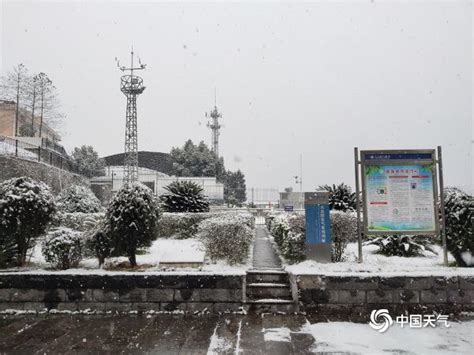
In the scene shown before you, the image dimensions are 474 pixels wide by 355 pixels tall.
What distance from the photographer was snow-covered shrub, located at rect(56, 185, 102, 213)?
41.7 feet

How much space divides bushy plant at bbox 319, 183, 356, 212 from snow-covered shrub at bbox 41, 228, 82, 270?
8.32 metres

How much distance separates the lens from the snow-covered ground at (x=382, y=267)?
542 centimetres

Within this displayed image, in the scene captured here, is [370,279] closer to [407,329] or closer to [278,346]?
[407,329]

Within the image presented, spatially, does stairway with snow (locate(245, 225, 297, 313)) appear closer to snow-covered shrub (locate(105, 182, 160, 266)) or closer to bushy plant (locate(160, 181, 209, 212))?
snow-covered shrub (locate(105, 182, 160, 266))

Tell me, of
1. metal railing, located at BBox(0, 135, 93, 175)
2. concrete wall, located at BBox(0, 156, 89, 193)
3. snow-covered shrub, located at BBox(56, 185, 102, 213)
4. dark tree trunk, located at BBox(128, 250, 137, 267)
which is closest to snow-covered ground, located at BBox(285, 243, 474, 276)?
dark tree trunk, located at BBox(128, 250, 137, 267)

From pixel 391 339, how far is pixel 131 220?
181 inches

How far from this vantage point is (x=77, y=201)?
42.5 feet

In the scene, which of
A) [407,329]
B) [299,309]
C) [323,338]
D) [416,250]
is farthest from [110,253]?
[416,250]

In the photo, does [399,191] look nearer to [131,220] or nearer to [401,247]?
[401,247]

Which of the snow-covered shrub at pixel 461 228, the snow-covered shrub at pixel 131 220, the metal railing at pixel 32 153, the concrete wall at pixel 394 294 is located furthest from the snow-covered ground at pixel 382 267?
the metal railing at pixel 32 153

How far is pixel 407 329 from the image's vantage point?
4.61 metres

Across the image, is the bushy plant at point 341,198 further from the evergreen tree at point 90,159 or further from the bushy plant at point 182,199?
the evergreen tree at point 90,159

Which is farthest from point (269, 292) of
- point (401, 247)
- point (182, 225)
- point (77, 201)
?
point (77, 201)

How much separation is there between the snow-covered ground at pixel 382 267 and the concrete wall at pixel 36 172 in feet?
46.5
